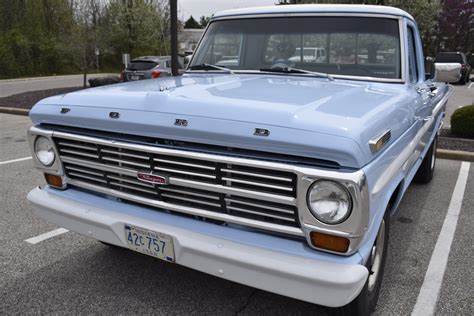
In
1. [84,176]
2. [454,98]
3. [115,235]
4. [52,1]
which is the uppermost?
[52,1]

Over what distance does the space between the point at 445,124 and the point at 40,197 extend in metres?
8.94

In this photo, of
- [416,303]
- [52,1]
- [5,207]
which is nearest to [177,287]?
[416,303]

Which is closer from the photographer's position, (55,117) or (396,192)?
(55,117)

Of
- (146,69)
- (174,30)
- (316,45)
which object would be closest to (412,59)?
(316,45)

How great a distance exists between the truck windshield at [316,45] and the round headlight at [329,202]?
178 cm

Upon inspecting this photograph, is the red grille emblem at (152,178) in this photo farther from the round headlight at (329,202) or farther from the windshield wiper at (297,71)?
the windshield wiper at (297,71)

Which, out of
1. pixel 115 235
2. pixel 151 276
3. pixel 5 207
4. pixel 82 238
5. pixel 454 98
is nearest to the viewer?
pixel 115 235

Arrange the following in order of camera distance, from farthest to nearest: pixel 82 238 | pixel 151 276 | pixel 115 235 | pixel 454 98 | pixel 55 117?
1. pixel 454 98
2. pixel 82 238
3. pixel 151 276
4. pixel 55 117
5. pixel 115 235

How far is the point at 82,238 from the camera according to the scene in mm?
3957

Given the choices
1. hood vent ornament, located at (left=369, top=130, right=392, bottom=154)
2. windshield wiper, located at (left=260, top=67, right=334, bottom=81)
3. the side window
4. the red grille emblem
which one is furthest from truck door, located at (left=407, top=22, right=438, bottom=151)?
the red grille emblem

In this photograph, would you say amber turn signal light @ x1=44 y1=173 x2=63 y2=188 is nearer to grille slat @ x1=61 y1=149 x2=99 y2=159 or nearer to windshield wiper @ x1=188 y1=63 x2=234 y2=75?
grille slat @ x1=61 y1=149 x2=99 y2=159

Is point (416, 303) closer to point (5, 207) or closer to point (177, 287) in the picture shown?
point (177, 287)

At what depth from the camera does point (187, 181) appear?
239 centimetres

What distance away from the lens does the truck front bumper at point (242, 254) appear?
207cm
